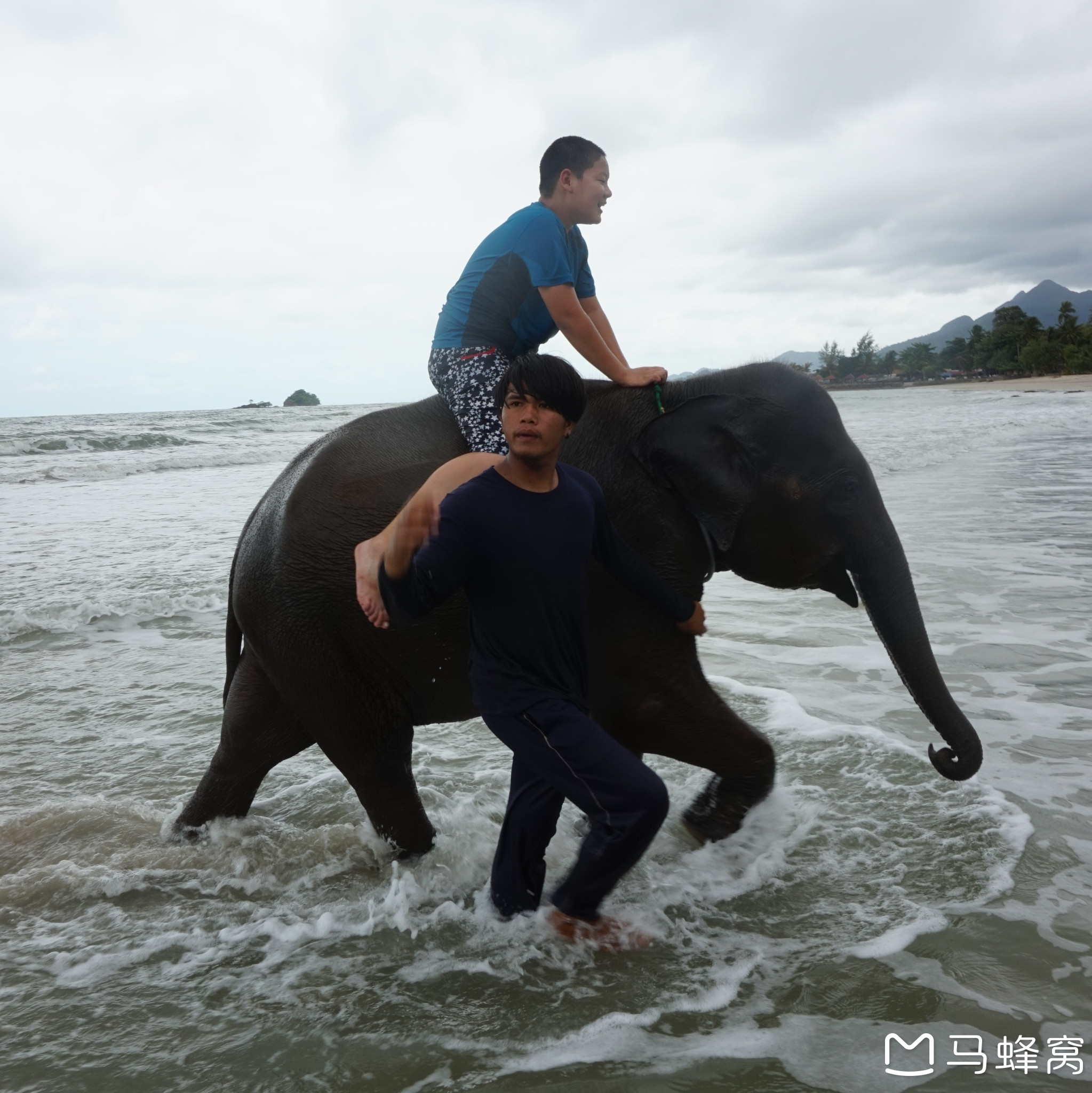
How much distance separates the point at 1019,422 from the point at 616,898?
2947 centimetres

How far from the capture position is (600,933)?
3.07 metres

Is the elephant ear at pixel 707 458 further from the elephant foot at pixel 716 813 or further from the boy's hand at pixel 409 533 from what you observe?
the boy's hand at pixel 409 533

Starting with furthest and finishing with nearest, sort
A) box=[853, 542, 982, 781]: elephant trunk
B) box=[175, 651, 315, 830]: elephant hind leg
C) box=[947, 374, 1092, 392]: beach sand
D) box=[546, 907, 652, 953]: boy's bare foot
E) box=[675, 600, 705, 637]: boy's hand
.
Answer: box=[947, 374, 1092, 392]: beach sand → box=[175, 651, 315, 830]: elephant hind leg → box=[853, 542, 982, 781]: elephant trunk → box=[675, 600, 705, 637]: boy's hand → box=[546, 907, 652, 953]: boy's bare foot

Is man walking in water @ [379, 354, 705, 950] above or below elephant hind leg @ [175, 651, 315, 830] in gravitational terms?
above

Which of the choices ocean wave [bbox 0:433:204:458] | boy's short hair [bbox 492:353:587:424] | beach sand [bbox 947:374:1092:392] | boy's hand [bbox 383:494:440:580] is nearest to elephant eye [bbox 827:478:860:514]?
boy's short hair [bbox 492:353:587:424]

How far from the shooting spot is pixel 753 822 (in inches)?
141

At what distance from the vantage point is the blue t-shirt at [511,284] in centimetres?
352

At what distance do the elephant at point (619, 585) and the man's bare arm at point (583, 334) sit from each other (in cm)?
8

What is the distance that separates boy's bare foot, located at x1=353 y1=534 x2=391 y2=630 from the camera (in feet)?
8.34

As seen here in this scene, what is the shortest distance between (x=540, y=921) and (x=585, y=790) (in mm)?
665

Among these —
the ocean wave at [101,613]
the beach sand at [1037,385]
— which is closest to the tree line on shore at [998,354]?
the beach sand at [1037,385]

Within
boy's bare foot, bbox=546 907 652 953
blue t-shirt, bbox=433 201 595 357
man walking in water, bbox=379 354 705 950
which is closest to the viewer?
man walking in water, bbox=379 354 705 950

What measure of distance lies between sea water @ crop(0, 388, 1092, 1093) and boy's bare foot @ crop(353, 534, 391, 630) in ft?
3.86

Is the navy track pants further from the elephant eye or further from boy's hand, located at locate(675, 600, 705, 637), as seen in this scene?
the elephant eye
